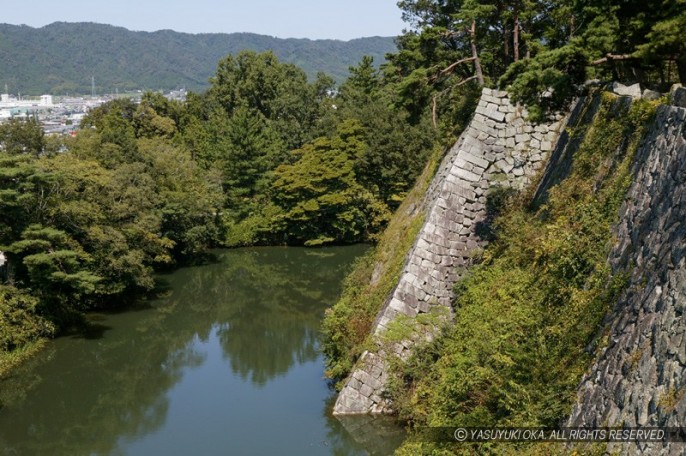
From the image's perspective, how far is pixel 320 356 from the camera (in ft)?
63.3

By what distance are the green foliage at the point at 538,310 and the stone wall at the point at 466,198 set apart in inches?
34.6

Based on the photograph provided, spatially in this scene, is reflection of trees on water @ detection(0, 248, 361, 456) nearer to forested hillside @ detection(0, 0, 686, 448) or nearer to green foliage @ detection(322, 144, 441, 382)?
forested hillside @ detection(0, 0, 686, 448)

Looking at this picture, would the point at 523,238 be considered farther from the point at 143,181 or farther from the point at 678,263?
the point at 143,181

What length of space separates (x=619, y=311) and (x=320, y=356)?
13023 millimetres

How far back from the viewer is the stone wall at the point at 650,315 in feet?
18.7

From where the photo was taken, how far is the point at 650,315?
6.30m

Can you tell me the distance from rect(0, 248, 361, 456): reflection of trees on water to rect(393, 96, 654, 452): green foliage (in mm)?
7538

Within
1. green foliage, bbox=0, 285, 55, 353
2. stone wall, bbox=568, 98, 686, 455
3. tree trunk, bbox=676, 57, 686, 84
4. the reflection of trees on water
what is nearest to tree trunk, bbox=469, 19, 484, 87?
tree trunk, bbox=676, 57, 686, 84

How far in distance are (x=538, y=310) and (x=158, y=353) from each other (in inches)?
571

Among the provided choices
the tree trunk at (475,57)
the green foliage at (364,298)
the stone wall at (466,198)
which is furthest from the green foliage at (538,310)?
the tree trunk at (475,57)

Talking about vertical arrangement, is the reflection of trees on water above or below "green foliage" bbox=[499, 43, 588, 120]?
below

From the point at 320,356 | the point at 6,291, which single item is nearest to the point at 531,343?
the point at 320,356

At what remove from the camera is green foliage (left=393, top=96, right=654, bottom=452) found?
777cm

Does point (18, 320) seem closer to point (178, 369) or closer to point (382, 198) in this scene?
point (178, 369)
